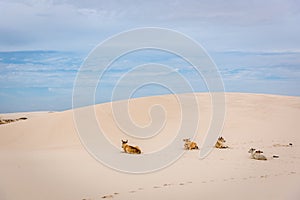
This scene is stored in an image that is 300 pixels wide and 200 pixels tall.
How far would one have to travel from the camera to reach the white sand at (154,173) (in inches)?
263

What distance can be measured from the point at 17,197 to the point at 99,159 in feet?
13.1

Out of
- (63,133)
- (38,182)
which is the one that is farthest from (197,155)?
(63,133)

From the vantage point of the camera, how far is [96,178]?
7.68 meters

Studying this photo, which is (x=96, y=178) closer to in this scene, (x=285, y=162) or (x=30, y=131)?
(x=285, y=162)

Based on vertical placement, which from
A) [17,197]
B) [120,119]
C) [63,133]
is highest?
[120,119]

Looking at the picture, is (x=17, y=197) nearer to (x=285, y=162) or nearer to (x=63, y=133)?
(x=285, y=162)

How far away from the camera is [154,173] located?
8398 mm

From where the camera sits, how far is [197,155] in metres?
10.9

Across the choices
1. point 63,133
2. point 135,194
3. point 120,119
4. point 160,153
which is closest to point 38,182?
point 135,194

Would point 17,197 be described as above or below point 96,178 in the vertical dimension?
below

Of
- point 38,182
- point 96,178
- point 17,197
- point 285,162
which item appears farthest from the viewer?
point 285,162

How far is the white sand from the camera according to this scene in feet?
21.9

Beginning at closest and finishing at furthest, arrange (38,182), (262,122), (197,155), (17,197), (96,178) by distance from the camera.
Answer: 1. (17,197)
2. (38,182)
3. (96,178)
4. (197,155)
5. (262,122)

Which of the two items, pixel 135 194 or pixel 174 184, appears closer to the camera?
pixel 135 194
